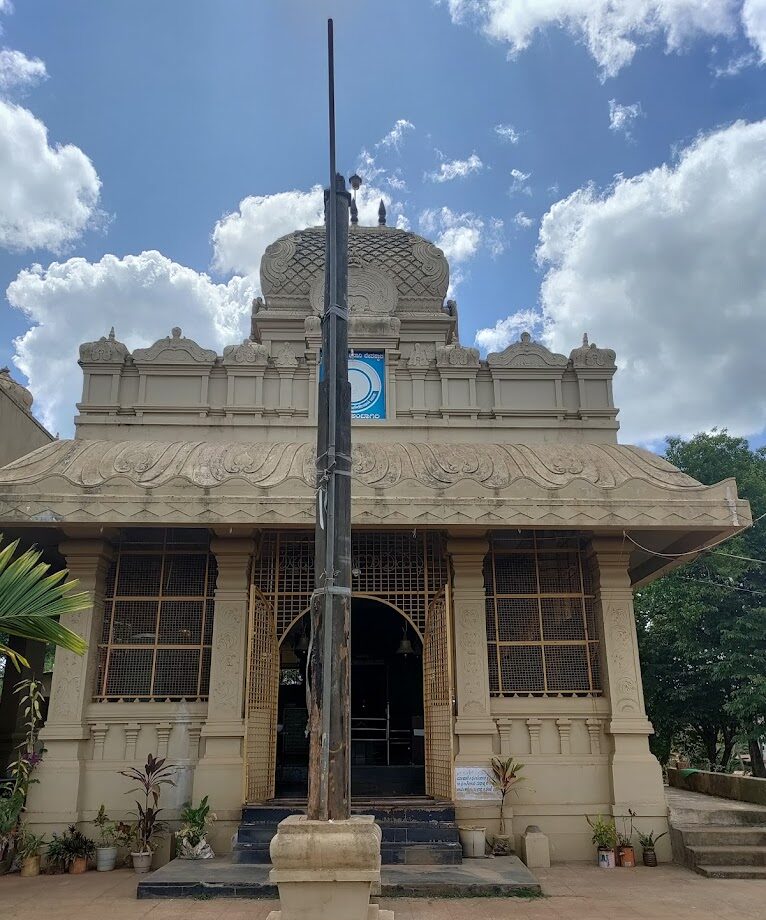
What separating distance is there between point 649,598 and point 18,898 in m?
12.6

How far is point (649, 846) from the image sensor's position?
8.34m

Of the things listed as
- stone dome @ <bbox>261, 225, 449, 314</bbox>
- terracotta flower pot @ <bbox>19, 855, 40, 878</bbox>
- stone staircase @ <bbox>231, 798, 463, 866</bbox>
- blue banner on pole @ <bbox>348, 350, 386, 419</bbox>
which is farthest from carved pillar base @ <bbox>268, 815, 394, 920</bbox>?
stone dome @ <bbox>261, 225, 449, 314</bbox>

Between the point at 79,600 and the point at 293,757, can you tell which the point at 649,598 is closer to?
the point at 293,757

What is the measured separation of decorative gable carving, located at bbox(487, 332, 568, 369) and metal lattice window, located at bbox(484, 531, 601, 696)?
104 inches

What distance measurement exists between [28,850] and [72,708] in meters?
1.44

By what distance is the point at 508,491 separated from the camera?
8.68 m

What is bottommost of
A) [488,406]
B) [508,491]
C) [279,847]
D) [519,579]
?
[279,847]

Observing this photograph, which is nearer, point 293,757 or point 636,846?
point 636,846

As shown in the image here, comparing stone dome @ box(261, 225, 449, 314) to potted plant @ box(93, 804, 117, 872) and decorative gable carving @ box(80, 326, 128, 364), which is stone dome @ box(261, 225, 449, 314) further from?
potted plant @ box(93, 804, 117, 872)

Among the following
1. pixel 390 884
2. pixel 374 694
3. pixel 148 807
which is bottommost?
pixel 390 884

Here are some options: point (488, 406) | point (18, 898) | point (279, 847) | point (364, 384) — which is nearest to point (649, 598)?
point (488, 406)

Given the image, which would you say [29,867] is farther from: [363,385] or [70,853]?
[363,385]

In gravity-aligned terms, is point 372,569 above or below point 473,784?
above

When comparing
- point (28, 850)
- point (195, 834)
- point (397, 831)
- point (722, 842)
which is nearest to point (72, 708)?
point (28, 850)
